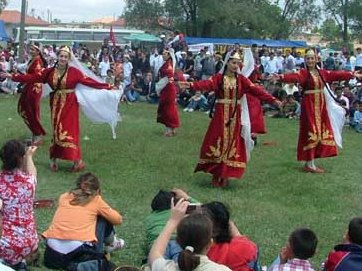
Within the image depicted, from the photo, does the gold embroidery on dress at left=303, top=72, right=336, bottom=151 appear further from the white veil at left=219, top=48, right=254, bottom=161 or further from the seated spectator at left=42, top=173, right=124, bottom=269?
the seated spectator at left=42, top=173, right=124, bottom=269

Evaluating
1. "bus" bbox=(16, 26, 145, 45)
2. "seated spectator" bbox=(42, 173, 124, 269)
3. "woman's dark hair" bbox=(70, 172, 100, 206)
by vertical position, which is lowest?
"bus" bbox=(16, 26, 145, 45)

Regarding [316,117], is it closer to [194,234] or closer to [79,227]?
[79,227]

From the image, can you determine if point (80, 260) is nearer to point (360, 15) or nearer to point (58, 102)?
point (58, 102)

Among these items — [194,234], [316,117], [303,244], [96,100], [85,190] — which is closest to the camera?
[194,234]

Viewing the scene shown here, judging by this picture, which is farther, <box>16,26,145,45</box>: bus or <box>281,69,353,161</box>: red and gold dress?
<box>16,26,145,45</box>: bus

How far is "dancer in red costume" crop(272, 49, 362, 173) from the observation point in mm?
9961

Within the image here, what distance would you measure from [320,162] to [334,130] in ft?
3.80

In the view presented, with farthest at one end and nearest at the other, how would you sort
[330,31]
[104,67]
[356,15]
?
[330,31] < [356,15] < [104,67]

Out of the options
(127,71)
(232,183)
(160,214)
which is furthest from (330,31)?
(160,214)

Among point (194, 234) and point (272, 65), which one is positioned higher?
point (194, 234)

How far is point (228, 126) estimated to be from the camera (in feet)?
28.8

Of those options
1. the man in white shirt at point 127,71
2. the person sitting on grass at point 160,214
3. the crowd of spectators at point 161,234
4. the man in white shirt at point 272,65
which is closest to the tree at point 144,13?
the man in white shirt at point 127,71

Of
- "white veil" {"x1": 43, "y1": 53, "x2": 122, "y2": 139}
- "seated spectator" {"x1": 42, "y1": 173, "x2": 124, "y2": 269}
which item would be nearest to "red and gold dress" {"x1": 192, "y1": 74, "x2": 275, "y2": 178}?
"white veil" {"x1": 43, "y1": 53, "x2": 122, "y2": 139}

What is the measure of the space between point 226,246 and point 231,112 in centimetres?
445
